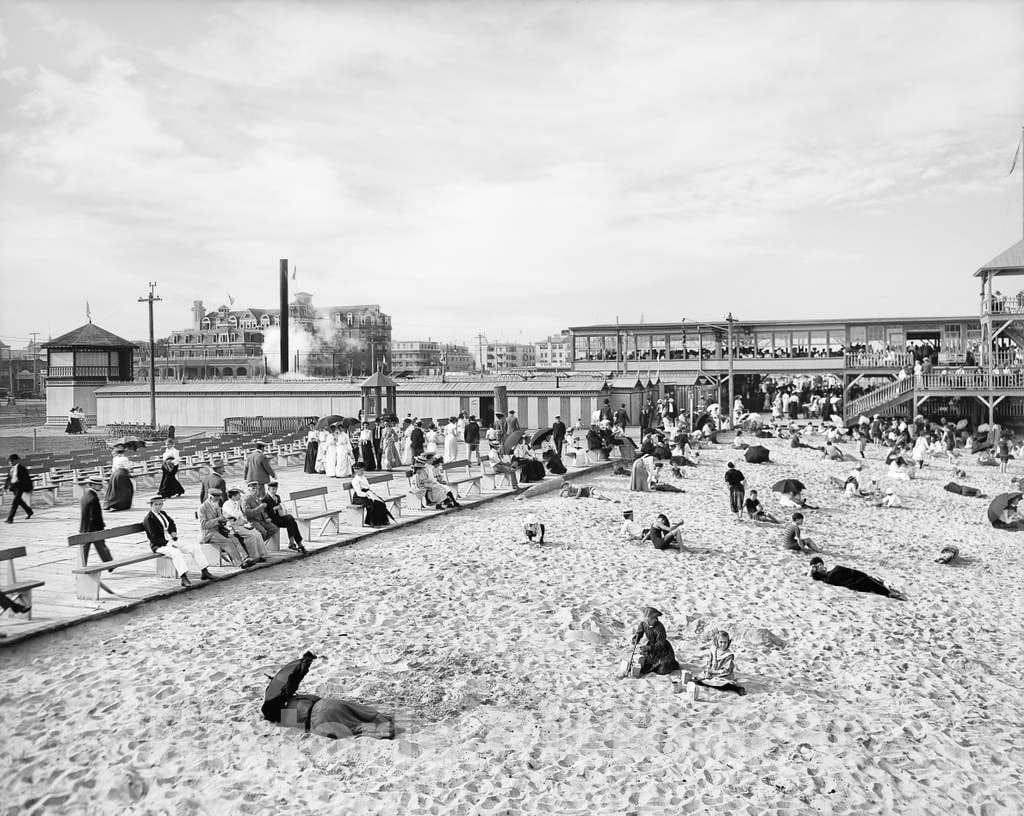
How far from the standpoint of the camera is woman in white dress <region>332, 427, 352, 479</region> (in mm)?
19688

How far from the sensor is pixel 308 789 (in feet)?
19.1

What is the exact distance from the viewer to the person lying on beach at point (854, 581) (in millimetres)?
11297

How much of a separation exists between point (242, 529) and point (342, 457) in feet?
27.6

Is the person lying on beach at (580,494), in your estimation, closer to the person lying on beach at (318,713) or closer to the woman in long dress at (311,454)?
the woman in long dress at (311,454)

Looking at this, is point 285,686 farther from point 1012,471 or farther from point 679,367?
point 679,367

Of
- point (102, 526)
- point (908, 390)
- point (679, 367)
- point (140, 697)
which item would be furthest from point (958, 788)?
point (679, 367)

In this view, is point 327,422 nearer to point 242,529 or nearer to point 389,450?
point 389,450

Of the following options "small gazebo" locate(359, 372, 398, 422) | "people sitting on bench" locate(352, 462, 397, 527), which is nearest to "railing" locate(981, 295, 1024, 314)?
"small gazebo" locate(359, 372, 398, 422)

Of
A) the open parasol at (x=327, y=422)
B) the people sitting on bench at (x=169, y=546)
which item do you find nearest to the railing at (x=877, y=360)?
the open parasol at (x=327, y=422)

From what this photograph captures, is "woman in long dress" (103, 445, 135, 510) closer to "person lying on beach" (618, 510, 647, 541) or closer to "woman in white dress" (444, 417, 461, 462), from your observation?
"person lying on beach" (618, 510, 647, 541)

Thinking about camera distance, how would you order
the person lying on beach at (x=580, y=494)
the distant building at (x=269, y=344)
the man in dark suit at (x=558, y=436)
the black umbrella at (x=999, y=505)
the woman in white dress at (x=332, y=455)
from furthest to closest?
the distant building at (x=269, y=344), the man in dark suit at (x=558, y=436), the woman in white dress at (x=332, y=455), the person lying on beach at (x=580, y=494), the black umbrella at (x=999, y=505)

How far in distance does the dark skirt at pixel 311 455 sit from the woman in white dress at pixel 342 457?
35.1 inches

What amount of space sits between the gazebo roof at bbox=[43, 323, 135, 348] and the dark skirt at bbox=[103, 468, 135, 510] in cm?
3071

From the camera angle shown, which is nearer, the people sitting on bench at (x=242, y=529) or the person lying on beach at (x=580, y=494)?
the people sitting on bench at (x=242, y=529)
